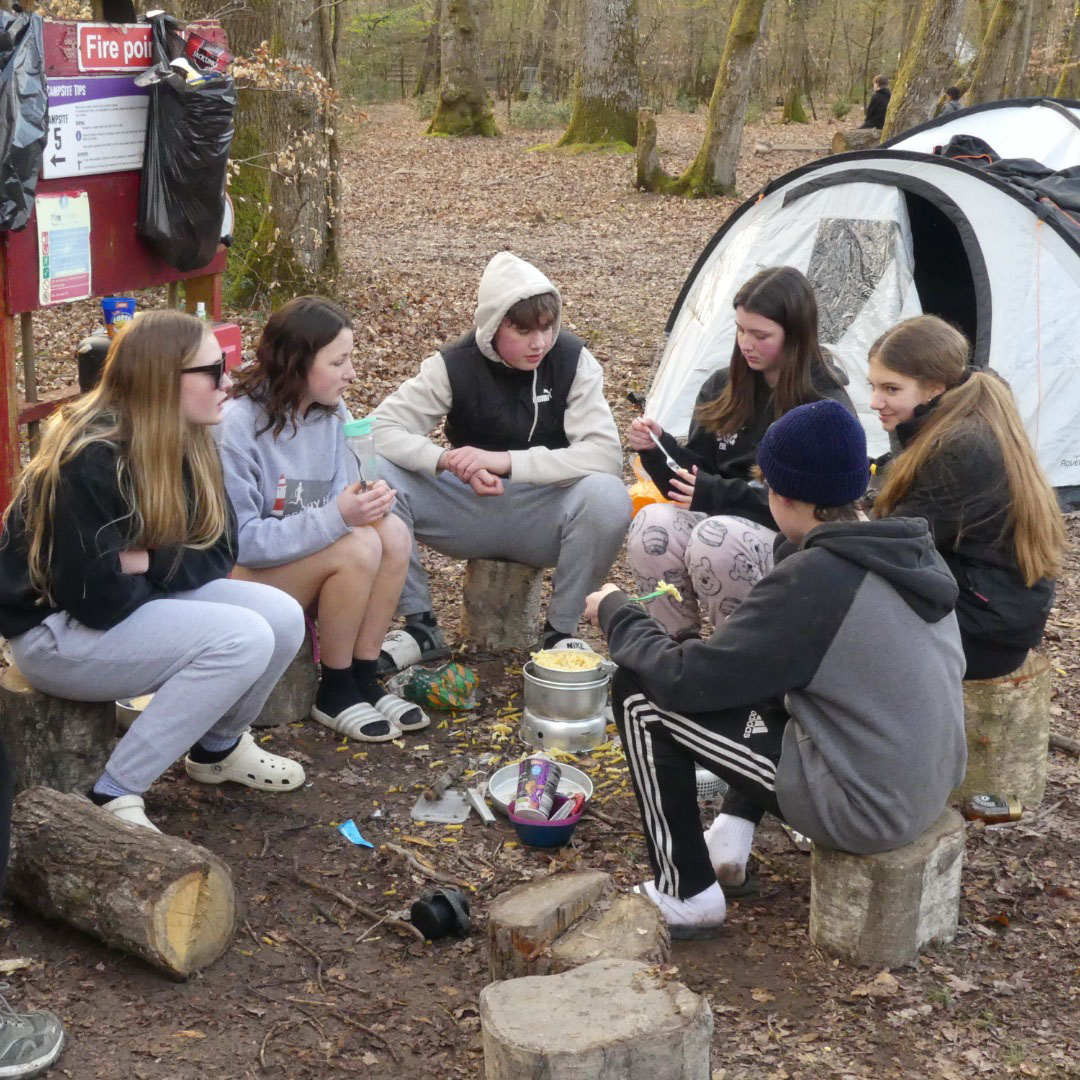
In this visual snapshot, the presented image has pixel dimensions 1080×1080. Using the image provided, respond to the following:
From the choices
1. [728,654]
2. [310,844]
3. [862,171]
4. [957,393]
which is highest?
[862,171]

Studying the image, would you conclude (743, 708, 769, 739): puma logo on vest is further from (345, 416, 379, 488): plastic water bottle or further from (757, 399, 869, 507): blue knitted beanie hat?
(345, 416, 379, 488): plastic water bottle

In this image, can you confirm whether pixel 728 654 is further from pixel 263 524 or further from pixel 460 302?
pixel 460 302

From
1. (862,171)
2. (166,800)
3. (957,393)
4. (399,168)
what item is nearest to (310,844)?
(166,800)

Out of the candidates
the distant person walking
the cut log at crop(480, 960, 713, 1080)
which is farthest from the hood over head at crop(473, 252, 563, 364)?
the distant person walking

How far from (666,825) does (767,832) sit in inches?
27.1

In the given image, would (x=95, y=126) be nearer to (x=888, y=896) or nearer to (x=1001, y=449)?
(x=1001, y=449)

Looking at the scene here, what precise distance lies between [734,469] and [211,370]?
77.8 inches

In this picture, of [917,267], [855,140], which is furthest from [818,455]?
[855,140]

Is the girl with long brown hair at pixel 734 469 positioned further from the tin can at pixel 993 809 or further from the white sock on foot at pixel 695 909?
the white sock on foot at pixel 695 909

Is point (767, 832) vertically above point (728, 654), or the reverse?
point (728, 654)

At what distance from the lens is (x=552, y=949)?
254cm

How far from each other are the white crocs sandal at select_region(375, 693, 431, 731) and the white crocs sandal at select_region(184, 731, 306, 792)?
505 millimetres

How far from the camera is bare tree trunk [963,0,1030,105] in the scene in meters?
16.0

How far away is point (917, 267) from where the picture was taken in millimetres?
7535
